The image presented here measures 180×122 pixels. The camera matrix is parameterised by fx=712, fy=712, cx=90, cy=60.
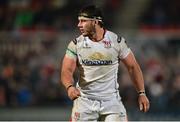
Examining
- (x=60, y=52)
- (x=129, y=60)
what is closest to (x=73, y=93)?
(x=129, y=60)

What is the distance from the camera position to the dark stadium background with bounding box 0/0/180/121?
567 inches

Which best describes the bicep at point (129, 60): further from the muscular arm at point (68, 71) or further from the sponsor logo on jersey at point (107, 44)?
the muscular arm at point (68, 71)

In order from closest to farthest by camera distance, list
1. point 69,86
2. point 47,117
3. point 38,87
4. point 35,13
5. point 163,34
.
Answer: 1. point 69,86
2. point 47,117
3. point 38,87
4. point 163,34
5. point 35,13

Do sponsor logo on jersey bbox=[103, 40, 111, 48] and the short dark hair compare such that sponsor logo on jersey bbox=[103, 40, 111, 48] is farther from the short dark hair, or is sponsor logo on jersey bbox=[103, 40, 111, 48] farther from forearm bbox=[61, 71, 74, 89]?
forearm bbox=[61, 71, 74, 89]

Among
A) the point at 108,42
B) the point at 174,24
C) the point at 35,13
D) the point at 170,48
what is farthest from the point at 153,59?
the point at 108,42

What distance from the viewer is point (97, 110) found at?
24.6 ft

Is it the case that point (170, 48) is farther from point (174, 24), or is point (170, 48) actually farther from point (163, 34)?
point (174, 24)

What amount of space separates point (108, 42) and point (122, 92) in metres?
7.28

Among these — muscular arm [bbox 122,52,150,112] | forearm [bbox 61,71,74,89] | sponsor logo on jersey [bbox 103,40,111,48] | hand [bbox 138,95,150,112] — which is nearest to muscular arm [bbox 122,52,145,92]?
muscular arm [bbox 122,52,150,112]

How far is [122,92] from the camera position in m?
14.7

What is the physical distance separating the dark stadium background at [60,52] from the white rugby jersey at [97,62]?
21.1ft

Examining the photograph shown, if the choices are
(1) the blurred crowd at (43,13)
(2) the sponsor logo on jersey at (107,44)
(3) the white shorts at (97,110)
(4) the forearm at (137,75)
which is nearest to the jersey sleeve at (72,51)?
(2) the sponsor logo on jersey at (107,44)

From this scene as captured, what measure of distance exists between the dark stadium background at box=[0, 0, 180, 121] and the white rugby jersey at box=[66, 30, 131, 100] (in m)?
6.42

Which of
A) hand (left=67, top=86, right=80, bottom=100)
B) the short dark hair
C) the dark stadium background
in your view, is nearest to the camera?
hand (left=67, top=86, right=80, bottom=100)
